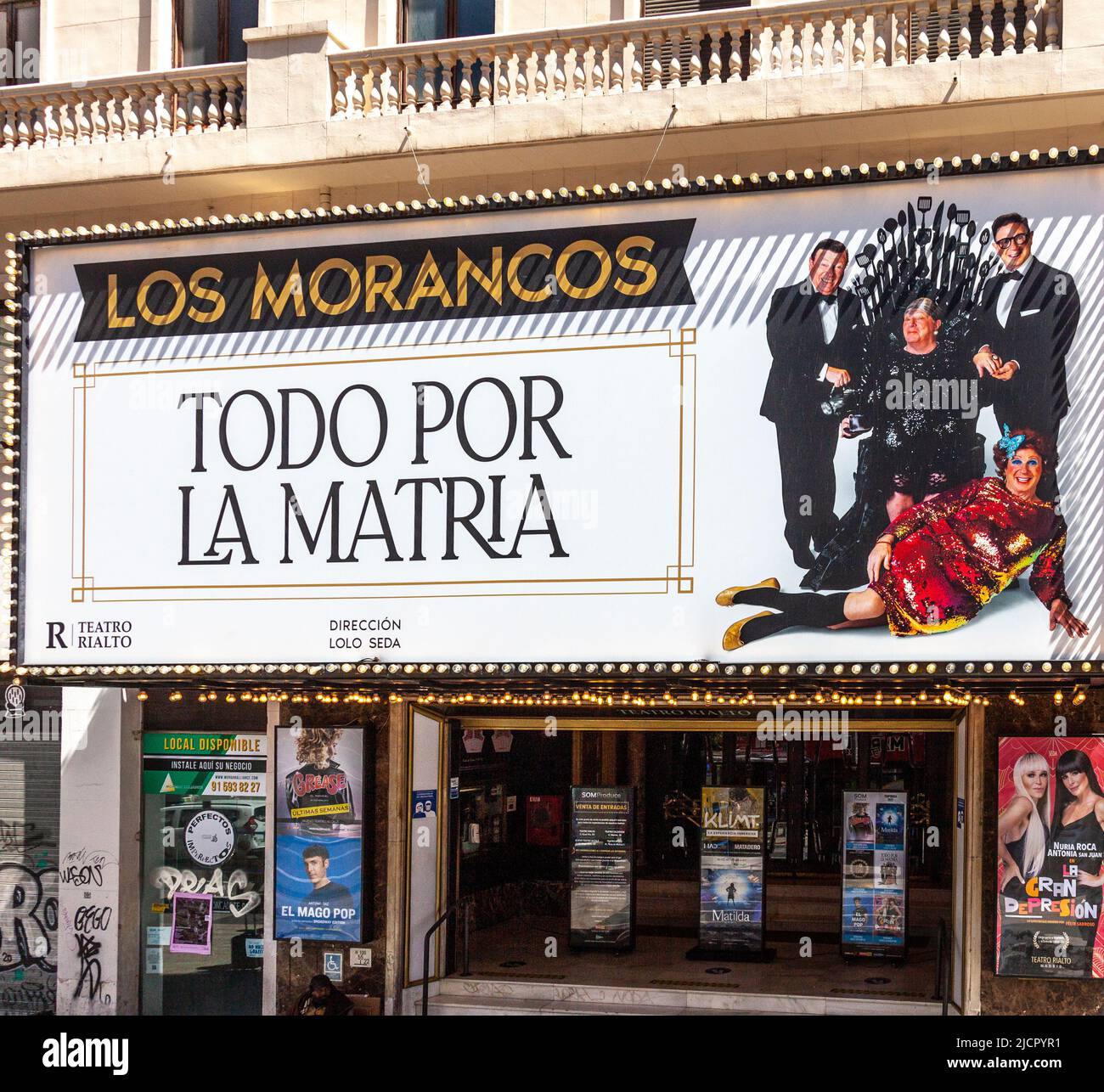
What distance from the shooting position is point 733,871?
17219 millimetres

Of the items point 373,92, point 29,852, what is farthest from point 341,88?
point 29,852

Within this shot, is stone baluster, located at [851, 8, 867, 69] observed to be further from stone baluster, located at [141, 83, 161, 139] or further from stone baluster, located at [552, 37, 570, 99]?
stone baluster, located at [141, 83, 161, 139]

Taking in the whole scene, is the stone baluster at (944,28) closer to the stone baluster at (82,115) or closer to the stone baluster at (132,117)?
the stone baluster at (132,117)

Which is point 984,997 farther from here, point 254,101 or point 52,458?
point 254,101

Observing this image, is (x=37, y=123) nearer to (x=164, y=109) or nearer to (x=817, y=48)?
(x=164, y=109)

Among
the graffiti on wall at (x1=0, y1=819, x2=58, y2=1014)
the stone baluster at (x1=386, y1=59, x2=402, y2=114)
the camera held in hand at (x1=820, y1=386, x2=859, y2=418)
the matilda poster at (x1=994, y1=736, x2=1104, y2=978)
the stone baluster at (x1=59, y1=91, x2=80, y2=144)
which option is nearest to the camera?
the camera held in hand at (x1=820, y1=386, x2=859, y2=418)

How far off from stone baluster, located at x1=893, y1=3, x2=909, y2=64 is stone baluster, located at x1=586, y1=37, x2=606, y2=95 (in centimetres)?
278

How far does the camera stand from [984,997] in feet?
45.6

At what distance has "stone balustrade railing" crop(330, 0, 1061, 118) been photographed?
1379 centimetres

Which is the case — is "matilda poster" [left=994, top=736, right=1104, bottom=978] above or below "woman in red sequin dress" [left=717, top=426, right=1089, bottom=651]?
below

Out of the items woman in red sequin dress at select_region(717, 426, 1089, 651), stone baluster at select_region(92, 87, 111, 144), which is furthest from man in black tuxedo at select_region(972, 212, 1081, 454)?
stone baluster at select_region(92, 87, 111, 144)

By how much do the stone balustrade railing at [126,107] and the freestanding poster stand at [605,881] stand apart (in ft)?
28.8

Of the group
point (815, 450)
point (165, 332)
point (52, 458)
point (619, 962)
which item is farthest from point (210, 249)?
point (619, 962)
